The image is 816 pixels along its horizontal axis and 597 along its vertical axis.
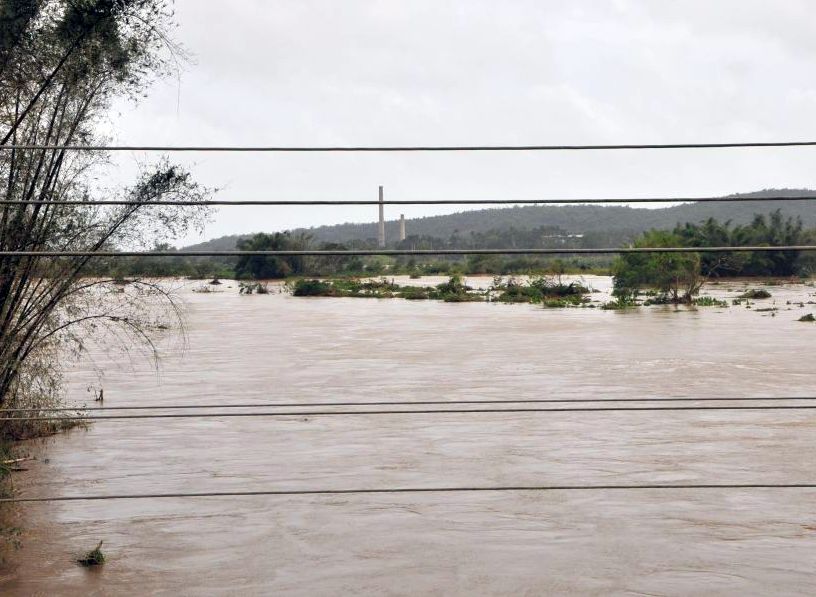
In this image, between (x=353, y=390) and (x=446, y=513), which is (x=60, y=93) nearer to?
(x=446, y=513)

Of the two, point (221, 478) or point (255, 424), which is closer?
point (221, 478)

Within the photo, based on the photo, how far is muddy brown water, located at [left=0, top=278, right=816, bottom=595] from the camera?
8.27 metres

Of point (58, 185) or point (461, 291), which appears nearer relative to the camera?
point (58, 185)

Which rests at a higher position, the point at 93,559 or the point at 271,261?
the point at 271,261

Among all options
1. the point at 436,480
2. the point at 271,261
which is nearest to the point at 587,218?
the point at 271,261

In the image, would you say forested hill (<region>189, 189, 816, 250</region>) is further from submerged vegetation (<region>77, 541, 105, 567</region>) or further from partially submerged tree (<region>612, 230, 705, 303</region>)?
submerged vegetation (<region>77, 541, 105, 567</region>)

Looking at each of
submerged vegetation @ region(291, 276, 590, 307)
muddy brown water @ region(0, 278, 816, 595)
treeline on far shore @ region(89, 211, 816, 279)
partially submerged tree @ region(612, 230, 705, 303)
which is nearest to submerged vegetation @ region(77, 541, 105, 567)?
muddy brown water @ region(0, 278, 816, 595)

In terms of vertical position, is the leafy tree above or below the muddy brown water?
above

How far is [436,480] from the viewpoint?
11609 millimetres

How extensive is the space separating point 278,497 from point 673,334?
18262 mm

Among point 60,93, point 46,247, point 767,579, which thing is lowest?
point 767,579

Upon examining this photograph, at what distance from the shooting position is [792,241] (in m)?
47.4

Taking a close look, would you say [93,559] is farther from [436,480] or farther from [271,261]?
[271,261]

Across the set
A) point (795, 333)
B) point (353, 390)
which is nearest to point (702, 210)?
point (795, 333)
